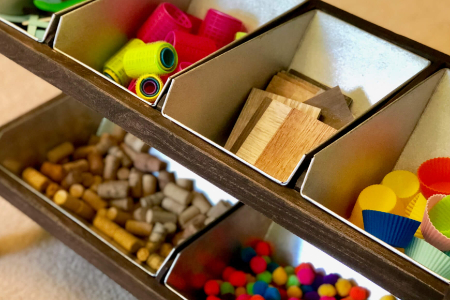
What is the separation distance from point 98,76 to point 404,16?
34.1 inches

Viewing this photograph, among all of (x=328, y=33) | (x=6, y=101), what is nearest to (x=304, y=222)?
(x=328, y=33)

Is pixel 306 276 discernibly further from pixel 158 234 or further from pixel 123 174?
pixel 123 174

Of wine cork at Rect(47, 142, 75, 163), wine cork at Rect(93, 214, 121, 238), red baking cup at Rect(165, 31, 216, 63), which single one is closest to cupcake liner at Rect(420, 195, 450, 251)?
red baking cup at Rect(165, 31, 216, 63)

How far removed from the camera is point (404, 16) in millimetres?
1205

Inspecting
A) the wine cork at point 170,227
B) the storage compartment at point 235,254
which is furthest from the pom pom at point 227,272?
the wine cork at point 170,227

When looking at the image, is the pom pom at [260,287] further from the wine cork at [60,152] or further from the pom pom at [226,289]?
the wine cork at [60,152]

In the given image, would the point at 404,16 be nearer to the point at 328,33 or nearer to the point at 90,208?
the point at 328,33

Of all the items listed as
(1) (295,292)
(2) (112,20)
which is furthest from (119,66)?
(1) (295,292)

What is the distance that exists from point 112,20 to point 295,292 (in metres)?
0.84

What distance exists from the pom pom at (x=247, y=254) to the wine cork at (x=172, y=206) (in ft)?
0.89

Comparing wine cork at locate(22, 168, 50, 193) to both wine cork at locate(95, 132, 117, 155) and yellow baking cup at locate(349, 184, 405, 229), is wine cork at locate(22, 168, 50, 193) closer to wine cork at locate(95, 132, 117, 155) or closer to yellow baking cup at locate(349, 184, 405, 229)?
wine cork at locate(95, 132, 117, 155)

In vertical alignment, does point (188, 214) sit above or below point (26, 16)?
below

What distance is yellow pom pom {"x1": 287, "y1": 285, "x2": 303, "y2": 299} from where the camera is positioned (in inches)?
44.1

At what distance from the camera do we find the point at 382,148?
913mm
